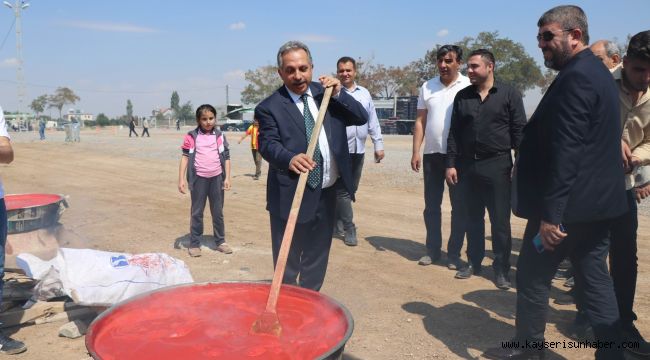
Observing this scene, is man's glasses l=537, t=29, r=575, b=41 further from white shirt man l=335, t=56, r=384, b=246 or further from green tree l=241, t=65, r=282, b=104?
green tree l=241, t=65, r=282, b=104

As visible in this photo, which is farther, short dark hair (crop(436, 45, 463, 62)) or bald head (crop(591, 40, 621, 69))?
short dark hair (crop(436, 45, 463, 62))

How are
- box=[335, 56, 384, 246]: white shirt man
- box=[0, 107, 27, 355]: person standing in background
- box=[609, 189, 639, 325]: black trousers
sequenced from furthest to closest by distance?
1. box=[335, 56, 384, 246]: white shirt man
2. box=[609, 189, 639, 325]: black trousers
3. box=[0, 107, 27, 355]: person standing in background

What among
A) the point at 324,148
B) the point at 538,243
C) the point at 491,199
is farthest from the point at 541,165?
the point at 491,199

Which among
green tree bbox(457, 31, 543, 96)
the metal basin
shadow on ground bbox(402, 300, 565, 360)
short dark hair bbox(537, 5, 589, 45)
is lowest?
shadow on ground bbox(402, 300, 565, 360)

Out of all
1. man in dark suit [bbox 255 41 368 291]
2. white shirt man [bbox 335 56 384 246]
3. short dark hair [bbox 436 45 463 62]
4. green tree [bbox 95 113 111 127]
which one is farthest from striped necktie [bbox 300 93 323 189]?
green tree [bbox 95 113 111 127]

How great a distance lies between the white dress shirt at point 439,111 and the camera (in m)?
4.84

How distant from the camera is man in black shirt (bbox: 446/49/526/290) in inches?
170

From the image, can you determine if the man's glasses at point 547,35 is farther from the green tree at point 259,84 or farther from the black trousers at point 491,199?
the green tree at point 259,84

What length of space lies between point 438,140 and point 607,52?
1.56 metres

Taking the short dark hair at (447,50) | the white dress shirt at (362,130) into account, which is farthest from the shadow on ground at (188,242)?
the short dark hair at (447,50)

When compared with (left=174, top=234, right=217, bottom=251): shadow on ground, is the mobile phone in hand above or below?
above

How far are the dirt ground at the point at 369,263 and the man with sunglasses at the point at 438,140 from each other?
10.8 inches

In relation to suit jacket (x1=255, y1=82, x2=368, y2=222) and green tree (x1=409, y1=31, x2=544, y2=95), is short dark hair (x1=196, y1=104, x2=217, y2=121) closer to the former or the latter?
suit jacket (x1=255, y1=82, x2=368, y2=222)

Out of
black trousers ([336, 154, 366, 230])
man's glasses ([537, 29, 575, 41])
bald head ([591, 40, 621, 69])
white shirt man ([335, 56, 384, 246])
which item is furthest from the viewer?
black trousers ([336, 154, 366, 230])
